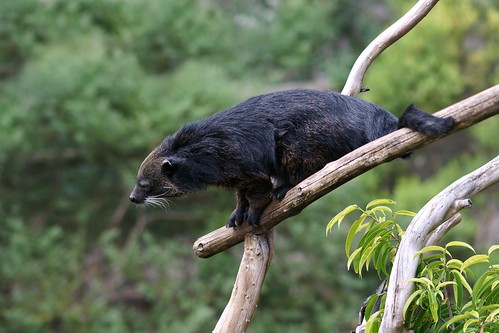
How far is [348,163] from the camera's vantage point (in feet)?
12.4

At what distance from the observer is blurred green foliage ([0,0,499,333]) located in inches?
443

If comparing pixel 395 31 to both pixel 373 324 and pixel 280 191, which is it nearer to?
pixel 280 191

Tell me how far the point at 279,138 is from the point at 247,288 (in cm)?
73

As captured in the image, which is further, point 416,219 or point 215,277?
point 215,277

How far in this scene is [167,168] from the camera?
4.66 meters

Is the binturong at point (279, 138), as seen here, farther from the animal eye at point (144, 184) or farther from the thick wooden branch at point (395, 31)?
the animal eye at point (144, 184)

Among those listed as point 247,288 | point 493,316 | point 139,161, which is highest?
point 139,161

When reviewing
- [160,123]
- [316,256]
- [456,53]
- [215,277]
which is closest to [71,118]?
[160,123]

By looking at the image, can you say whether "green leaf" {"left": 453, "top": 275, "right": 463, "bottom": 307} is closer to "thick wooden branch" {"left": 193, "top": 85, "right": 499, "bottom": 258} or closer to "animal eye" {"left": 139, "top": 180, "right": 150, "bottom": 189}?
"thick wooden branch" {"left": 193, "top": 85, "right": 499, "bottom": 258}

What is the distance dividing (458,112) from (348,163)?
19.7 inches

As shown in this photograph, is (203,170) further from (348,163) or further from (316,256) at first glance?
(316,256)

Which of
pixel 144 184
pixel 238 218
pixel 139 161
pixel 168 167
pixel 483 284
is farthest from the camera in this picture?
pixel 139 161

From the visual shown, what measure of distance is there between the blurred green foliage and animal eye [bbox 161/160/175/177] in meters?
6.05

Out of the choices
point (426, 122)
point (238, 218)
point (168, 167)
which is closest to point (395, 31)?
point (426, 122)
